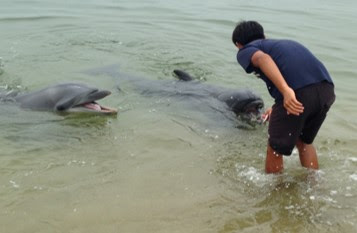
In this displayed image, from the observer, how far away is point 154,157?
5363 millimetres

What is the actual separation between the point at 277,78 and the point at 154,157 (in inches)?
71.1

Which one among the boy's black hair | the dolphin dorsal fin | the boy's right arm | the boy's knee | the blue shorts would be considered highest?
the boy's black hair

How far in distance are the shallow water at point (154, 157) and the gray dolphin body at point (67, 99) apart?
0.15 m

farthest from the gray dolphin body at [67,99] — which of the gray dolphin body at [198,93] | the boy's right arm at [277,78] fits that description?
the boy's right arm at [277,78]

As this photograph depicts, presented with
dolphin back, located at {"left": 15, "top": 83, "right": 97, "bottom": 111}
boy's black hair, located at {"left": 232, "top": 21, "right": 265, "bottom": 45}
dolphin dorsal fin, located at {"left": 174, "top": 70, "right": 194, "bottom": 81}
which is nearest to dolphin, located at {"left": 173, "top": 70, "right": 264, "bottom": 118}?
dolphin dorsal fin, located at {"left": 174, "top": 70, "right": 194, "bottom": 81}

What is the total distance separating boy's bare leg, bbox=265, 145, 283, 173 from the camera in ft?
15.6

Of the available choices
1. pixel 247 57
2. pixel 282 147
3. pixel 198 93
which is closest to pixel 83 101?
pixel 198 93

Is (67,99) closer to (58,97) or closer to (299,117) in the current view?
(58,97)

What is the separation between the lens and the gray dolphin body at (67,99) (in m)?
6.83

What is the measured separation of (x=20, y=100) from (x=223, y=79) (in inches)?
136

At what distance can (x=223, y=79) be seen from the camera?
28.2 ft

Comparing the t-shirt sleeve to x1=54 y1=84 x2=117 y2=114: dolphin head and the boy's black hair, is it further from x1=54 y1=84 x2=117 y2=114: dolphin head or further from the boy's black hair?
x1=54 y1=84 x2=117 y2=114: dolphin head

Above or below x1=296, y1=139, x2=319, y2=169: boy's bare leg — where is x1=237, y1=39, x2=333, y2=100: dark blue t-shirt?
above

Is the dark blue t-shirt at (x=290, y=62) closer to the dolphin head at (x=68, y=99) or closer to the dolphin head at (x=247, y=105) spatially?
the dolphin head at (x=247, y=105)
